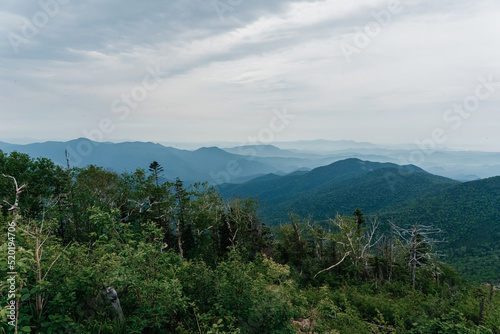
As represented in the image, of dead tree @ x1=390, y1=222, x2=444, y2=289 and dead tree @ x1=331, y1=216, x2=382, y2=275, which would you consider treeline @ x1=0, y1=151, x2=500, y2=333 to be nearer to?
dead tree @ x1=331, y1=216, x2=382, y2=275

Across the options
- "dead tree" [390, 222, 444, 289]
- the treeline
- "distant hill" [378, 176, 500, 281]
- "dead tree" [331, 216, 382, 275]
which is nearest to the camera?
the treeline

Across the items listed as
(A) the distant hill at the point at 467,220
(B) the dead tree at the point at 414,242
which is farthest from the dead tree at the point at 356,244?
(A) the distant hill at the point at 467,220

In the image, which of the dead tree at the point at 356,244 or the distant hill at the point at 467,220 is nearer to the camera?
the dead tree at the point at 356,244

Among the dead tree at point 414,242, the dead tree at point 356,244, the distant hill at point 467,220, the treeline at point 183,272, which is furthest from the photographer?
the distant hill at point 467,220

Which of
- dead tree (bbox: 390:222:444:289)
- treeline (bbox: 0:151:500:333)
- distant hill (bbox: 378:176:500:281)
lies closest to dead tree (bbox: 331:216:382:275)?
treeline (bbox: 0:151:500:333)

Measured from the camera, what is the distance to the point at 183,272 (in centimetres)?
802

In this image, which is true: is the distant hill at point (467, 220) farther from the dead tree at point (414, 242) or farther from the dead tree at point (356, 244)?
the dead tree at point (414, 242)

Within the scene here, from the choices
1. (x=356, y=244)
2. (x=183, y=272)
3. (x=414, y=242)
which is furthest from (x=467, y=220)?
(x=183, y=272)

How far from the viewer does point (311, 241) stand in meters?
38.7

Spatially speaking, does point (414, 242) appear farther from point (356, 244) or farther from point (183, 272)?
point (183, 272)

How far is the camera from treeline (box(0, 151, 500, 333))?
564 cm

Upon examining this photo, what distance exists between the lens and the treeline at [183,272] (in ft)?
18.5

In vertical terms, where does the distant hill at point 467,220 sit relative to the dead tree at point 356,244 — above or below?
below

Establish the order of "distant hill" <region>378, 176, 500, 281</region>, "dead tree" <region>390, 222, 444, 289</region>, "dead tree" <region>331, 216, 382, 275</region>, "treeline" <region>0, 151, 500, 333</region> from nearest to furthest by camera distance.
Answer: "treeline" <region>0, 151, 500, 333</region> < "dead tree" <region>390, 222, 444, 289</region> < "dead tree" <region>331, 216, 382, 275</region> < "distant hill" <region>378, 176, 500, 281</region>
